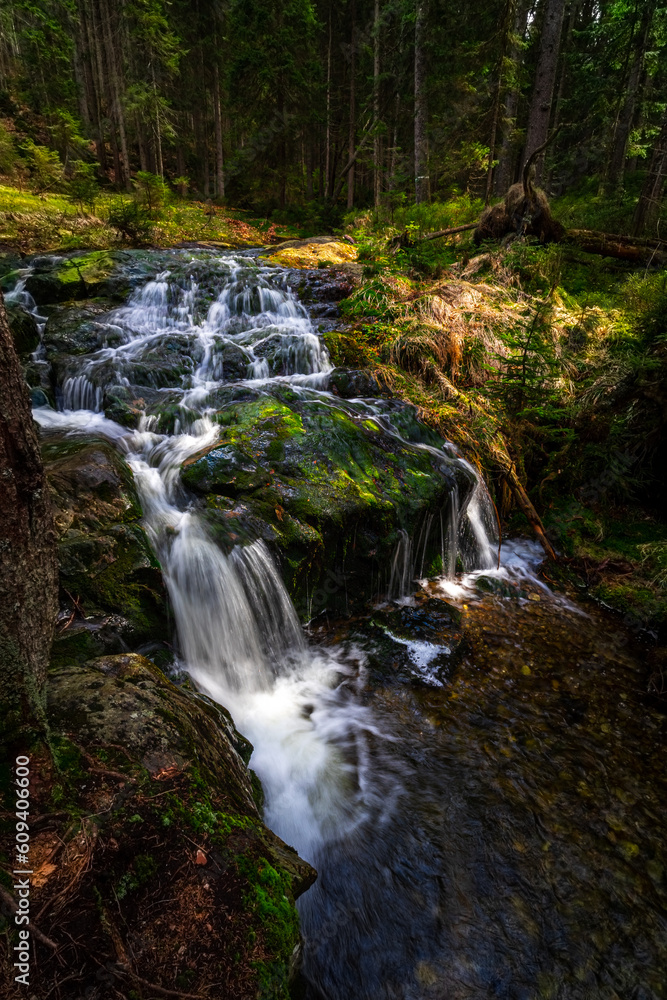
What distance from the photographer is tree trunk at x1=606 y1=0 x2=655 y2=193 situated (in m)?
12.2

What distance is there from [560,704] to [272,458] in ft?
11.9

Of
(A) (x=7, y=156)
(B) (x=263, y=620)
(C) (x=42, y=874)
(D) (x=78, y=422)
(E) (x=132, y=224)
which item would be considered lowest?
(B) (x=263, y=620)

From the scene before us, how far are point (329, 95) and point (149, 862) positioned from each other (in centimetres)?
2786

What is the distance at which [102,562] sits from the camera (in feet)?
11.9

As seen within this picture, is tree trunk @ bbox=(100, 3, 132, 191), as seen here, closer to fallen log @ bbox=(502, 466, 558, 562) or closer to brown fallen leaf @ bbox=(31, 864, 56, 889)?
fallen log @ bbox=(502, 466, 558, 562)

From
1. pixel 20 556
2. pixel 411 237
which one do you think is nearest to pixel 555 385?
pixel 411 237

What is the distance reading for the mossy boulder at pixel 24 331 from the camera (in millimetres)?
7457

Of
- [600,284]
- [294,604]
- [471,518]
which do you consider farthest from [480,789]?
[600,284]

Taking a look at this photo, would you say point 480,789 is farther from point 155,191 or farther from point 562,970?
point 155,191

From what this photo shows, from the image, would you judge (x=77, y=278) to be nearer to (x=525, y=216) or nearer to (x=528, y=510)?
(x=525, y=216)

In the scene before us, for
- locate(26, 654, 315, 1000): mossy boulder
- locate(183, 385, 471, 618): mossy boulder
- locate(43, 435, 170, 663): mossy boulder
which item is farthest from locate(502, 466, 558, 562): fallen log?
locate(26, 654, 315, 1000): mossy boulder

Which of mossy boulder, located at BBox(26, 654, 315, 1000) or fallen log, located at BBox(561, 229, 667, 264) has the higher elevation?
fallen log, located at BBox(561, 229, 667, 264)

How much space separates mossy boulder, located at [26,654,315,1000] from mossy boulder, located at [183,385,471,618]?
2.43 metres

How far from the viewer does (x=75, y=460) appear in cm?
443
